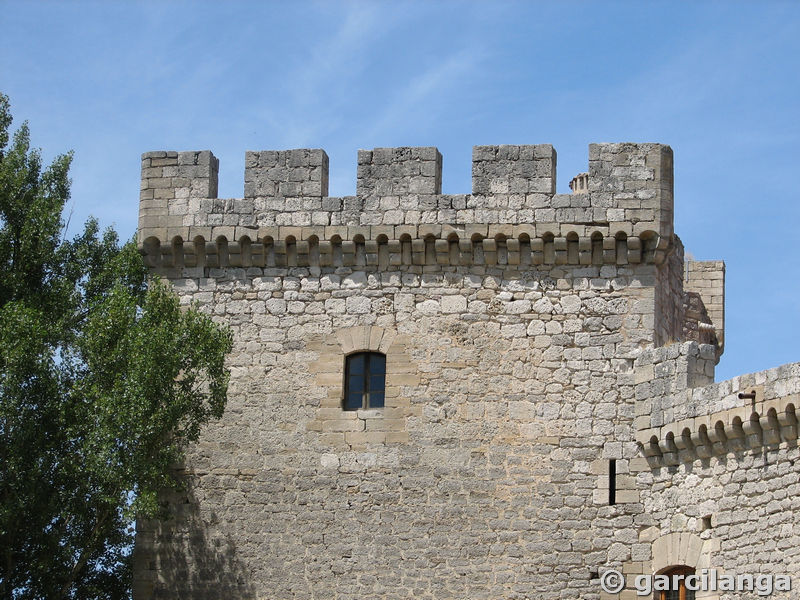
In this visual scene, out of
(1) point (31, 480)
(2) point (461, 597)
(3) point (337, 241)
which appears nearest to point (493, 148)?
(3) point (337, 241)

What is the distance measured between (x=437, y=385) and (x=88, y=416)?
434cm

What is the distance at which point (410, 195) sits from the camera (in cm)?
2144

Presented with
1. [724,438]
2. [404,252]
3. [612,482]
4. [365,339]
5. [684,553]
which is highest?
[404,252]

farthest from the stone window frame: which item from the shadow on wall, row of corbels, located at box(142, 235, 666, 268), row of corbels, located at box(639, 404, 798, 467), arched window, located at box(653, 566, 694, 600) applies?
arched window, located at box(653, 566, 694, 600)

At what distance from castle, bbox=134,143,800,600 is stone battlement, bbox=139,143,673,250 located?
0.09ft

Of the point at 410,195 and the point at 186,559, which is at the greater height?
the point at 410,195

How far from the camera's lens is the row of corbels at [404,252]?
68.6 ft

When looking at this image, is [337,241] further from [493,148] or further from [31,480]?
[31,480]

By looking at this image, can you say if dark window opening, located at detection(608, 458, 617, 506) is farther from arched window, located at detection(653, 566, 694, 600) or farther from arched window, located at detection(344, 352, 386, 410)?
arched window, located at detection(344, 352, 386, 410)

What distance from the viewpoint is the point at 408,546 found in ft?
66.9

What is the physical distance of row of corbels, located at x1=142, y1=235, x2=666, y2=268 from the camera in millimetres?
20922

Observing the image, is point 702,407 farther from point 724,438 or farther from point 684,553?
point 684,553

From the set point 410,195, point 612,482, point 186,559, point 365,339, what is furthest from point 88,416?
point 612,482

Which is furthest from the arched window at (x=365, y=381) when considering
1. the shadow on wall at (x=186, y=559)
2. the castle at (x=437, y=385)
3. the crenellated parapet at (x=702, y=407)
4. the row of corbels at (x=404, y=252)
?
the crenellated parapet at (x=702, y=407)
